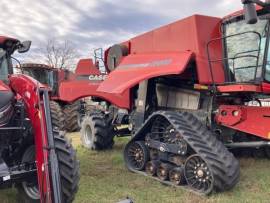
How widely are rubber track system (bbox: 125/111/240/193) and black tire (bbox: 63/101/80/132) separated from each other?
7809mm

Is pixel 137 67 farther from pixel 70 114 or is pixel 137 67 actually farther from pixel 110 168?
pixel 70 114

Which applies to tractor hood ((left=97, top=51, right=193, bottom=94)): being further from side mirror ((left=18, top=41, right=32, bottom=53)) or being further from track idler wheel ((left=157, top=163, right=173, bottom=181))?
side mirror ((left=18, top=41, right=32, bottom=53))

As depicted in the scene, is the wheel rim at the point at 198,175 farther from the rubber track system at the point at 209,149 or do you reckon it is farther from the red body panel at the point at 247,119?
the red body panel at the point at 247,119

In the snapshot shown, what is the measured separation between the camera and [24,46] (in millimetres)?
5914

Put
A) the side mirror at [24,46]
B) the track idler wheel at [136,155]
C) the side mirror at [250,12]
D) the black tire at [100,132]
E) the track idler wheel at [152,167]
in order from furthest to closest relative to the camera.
Answer: the black tire at [100,132] → the track idler wheel at [136,155] → the track idler wheel at [152,167] → the side mirror at [24,46] → the side mirror at [250,12]

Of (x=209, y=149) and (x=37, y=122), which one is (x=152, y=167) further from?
(x=37, y=122)

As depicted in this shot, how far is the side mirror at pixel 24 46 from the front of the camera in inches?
232

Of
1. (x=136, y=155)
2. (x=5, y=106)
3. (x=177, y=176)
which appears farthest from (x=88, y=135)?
(x=5, y=106)

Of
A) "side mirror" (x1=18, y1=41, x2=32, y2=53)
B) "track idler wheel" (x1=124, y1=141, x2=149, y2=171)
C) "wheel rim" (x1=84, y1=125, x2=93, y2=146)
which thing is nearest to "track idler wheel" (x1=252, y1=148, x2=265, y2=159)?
"track idler wheel" (x1=124, y1=141, x2=149, y2=171)

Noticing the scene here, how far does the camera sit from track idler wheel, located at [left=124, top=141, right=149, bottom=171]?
697 cm

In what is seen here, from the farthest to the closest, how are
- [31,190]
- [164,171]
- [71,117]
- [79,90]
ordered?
[71,117], [79,90], [164,171], [31,190]

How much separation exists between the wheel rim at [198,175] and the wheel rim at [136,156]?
120cm

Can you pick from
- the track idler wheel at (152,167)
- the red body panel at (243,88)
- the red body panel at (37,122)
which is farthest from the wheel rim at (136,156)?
the red body panel at (37,122)

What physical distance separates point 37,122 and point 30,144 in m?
0.50
